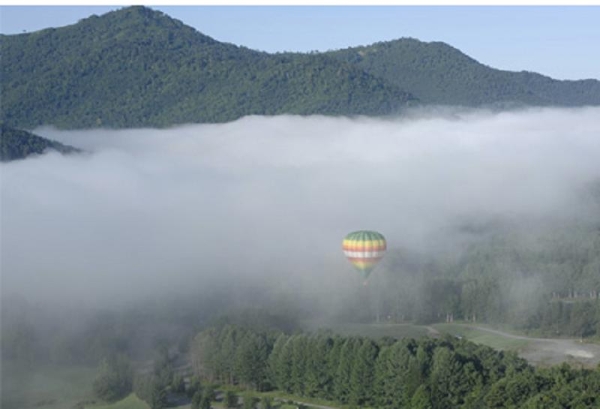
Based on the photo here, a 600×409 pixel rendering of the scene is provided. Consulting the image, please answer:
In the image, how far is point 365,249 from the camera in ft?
316

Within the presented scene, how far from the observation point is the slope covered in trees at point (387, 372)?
64.0 meters

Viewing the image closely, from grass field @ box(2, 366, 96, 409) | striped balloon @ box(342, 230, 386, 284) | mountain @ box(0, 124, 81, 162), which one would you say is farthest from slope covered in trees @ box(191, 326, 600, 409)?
mountain @ box(0, 124, 81, 162)

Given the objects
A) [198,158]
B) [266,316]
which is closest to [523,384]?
[266,316]

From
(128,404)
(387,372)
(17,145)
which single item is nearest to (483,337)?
(387,372)

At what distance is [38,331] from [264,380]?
23381mm

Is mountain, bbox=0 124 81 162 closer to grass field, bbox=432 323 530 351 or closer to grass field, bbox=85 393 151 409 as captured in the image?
grass field, bbox=432 323 530 351

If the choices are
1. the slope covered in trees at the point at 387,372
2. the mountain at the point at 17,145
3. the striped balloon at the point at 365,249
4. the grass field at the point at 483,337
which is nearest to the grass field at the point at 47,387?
the slope covered in trees at the point at 387,372

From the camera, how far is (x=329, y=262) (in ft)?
383

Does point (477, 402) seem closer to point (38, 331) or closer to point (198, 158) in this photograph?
point (38, 331)

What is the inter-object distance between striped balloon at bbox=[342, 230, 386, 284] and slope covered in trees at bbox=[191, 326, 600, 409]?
17.8 meters

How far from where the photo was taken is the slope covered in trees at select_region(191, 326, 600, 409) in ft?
210

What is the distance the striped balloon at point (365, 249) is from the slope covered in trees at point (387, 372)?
17793mm

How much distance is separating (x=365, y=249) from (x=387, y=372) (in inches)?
1052

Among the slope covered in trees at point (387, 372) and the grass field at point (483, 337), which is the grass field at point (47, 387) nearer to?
the slope covered in trees at point (387, 372)
